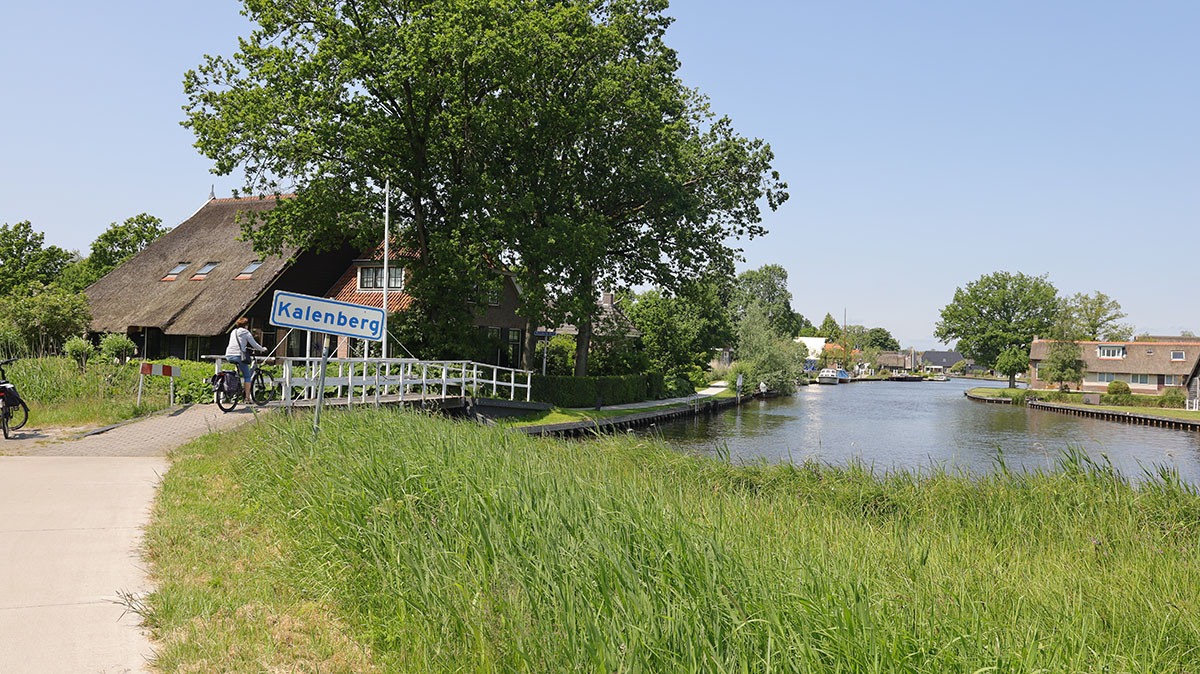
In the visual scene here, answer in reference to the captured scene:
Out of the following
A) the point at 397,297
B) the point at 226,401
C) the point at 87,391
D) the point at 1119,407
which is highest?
the point at 397,297

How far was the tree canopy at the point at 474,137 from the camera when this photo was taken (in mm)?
22984

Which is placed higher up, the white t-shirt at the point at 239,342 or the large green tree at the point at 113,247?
the large green tree at the point at 113,247

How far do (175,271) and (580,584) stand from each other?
3323 centimetres

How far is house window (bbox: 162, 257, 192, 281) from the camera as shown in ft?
103

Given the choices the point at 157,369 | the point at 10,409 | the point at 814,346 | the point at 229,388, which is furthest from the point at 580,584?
the point at 814,346

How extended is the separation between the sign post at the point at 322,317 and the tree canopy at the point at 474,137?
15.3m

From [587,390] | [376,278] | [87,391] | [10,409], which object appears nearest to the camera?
[10,409]

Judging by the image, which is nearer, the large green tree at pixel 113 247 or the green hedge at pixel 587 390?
the green hedge at pixel 587 390

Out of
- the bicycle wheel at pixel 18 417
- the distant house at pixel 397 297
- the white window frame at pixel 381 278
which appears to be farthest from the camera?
the white window frame at pixel 381 278

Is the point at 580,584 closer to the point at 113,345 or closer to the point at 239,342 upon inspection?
the point at 239,342

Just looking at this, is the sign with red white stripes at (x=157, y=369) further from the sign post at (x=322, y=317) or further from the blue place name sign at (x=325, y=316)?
the blue place name sign at (x=325, y=316)

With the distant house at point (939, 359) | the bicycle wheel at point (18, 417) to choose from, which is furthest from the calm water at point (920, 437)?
the distant house at point (939, 359)

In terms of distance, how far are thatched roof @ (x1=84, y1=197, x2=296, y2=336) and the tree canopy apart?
4367mm

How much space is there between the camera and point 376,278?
31.9 meters
